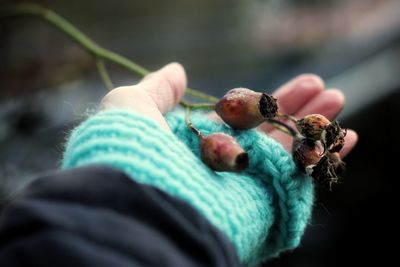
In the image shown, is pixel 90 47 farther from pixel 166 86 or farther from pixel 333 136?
pixel 333 136

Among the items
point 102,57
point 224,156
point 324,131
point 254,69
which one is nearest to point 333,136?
point 324,131

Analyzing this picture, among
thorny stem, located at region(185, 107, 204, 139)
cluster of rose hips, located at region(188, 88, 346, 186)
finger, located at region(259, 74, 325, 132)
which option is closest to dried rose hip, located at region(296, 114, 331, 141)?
cluster of rose hips, located at region(188, 88, 346, 186)

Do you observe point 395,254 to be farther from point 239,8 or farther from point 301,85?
point 239,8

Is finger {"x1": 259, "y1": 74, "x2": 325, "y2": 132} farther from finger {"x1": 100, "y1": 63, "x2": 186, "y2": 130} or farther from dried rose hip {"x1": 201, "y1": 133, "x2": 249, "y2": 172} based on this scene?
dried rose hip {"x1": 201, "y1": 133, "x2": 249, "y2": 172}

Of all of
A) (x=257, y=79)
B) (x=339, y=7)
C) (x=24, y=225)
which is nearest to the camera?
(x=24, y=225)

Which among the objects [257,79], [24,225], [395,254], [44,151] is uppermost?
[257,79]

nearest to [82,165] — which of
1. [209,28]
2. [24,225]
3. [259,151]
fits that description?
[24,225]

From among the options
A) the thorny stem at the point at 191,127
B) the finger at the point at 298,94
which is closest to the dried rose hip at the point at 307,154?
the thorny stem at the point at 191,127

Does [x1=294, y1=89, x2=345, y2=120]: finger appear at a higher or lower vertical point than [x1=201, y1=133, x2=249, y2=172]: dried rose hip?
higher
